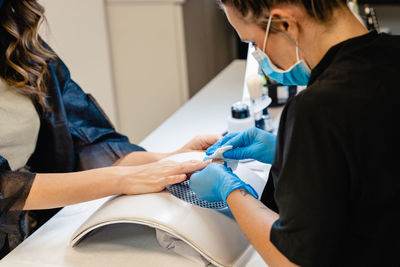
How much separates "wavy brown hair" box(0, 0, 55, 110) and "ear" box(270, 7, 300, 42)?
2.38 ft

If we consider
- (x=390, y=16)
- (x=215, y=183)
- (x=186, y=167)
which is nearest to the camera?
(x=215, y=183)

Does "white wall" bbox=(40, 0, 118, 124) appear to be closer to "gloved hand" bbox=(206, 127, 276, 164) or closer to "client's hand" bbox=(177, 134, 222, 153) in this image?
"client's hand" bbox=(177, 134, 222, 153)

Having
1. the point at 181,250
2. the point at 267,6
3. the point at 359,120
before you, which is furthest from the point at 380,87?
the point at 181,250

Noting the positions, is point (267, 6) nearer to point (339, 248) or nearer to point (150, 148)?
point (339, 248)

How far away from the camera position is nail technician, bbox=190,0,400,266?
0.79m

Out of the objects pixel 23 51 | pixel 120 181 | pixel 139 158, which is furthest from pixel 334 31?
pixel 23 51

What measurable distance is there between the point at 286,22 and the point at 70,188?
599 mm

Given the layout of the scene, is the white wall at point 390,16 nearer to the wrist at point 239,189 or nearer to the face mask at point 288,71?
the face mask at point 288,71

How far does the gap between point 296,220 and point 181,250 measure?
1.08 ft

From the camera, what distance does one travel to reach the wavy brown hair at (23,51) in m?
1.37

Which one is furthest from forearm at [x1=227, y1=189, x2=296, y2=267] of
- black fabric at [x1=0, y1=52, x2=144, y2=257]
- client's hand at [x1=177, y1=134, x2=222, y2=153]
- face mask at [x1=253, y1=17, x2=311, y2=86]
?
black fabric at [x1=0, y1=52, x2=144, y2=257]

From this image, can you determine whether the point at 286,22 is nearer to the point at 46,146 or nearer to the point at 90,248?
the point at 90,248

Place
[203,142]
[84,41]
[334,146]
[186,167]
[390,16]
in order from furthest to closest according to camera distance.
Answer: [390,16] < [84,41] < [203,142] < [186,167] < [334,146]

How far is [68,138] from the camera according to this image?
1.45 m
